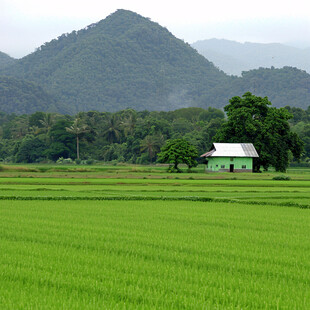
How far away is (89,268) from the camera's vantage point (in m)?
7.20

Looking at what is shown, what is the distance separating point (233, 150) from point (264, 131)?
4.65 meters

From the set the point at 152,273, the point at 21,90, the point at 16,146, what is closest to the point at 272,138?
the point at 152,273

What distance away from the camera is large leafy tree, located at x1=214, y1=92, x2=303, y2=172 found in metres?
54.8

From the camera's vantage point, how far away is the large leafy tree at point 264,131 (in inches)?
2158

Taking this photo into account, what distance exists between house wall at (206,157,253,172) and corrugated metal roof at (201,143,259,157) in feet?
3.21

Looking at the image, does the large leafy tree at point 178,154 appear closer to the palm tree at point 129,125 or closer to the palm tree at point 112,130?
the palm tree at point 129,125

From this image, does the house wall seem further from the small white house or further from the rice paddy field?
the rice paddy field

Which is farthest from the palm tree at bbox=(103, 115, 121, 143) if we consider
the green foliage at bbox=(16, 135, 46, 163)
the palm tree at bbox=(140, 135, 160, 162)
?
the palm tree at bbox=(140, 135, 160, 162)

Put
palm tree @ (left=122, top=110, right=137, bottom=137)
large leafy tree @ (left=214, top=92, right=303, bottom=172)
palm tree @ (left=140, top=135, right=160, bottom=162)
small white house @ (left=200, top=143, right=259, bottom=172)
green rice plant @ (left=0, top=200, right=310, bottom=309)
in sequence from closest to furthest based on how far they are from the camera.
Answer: green rice plant @ (left=0, top=200, right=310, bottom=309) < large leafy tree @ (left=214, top=92, right=303, bottom=172) < small white house @ (left=200, top=143, right=259, bottom=172) < palm tree @ (left=140, top=135, right=160, bottom=162) < palm tree @ (left=122, top=110, right=137, bottom=137)

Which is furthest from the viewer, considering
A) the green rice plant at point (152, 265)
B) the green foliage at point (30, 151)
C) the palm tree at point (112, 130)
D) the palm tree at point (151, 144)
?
the palm tree at point (112, 130)

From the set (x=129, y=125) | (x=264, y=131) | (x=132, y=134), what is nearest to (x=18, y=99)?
(x=129, y=125)

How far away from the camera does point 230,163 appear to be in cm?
5753

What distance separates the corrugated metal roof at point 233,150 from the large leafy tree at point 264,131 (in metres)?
0.90

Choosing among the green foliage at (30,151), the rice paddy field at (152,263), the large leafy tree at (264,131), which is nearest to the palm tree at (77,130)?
the green foliage at (30,151)
